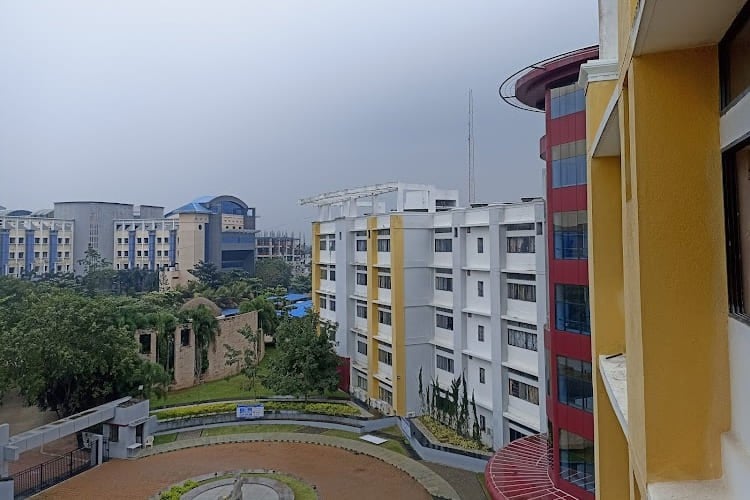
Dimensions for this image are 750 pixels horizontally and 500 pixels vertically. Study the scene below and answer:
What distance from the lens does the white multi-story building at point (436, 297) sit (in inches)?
567

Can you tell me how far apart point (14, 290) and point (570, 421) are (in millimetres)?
27936

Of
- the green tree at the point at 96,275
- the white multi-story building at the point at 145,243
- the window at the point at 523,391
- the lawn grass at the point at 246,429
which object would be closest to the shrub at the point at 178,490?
the lawn grass at the point at 246,429

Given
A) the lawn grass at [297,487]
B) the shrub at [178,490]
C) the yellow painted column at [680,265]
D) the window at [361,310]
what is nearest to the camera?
the yellow painted column at [680,265]

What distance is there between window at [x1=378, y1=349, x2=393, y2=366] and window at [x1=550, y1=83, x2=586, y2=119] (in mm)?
10609

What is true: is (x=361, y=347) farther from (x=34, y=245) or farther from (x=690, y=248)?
(x=34, y=245)

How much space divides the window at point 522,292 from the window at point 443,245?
294 cm

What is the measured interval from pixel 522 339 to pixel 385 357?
19.7 ft

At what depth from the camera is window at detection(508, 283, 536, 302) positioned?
46.5 ft

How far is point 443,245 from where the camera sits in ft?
58.5

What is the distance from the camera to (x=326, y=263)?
2298 centimetres

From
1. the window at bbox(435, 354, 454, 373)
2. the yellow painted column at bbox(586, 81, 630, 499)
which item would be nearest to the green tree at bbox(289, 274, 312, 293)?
the window at bbox(435, 354, 454, 373)

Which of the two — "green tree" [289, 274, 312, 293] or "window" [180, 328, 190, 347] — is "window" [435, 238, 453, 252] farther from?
"green tree" [289, 274, 312, 293]

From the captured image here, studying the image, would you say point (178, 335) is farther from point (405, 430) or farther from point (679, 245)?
point (679, 245)

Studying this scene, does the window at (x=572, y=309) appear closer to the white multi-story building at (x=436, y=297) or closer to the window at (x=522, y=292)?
the white multi-story building at (x=436, y=297)
